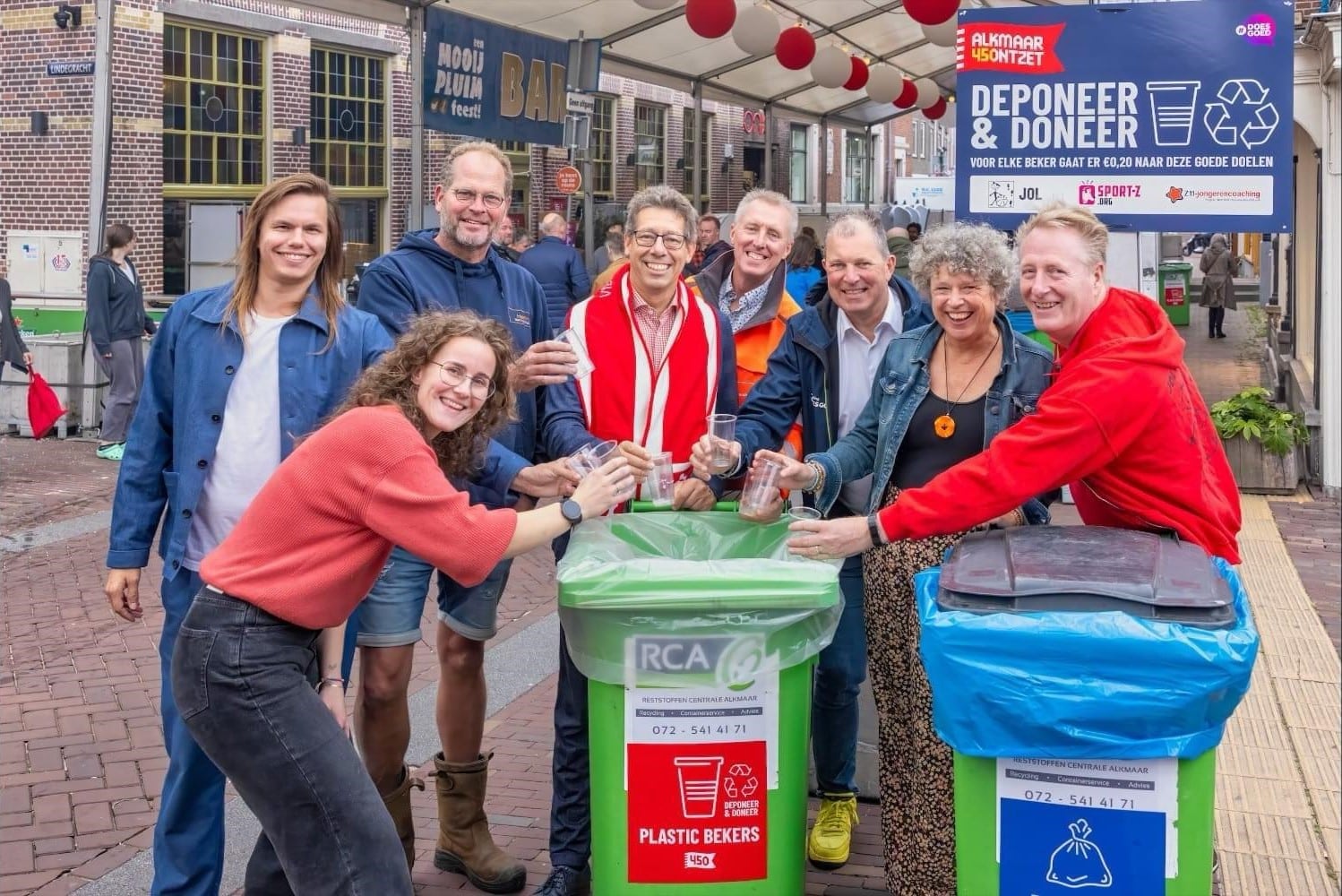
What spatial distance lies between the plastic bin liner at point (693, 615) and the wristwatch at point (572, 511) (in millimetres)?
130

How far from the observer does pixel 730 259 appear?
448cm

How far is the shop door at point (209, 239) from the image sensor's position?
61.4 feet

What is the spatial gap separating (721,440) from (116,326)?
368 inches

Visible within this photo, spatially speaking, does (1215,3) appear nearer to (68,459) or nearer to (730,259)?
(730,259)

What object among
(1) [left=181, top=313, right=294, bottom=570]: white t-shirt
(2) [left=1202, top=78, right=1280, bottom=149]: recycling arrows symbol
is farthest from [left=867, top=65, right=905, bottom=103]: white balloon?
(1) [left=181, top=313, right=294, bottom=570]: white t-shirt

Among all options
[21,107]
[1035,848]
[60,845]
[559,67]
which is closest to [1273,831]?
[1035,848]

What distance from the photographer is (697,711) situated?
319 cm

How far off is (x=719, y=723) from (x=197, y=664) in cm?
108

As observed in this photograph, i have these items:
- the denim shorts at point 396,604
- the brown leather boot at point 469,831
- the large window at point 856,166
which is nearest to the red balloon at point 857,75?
the brown leather boot at point 469,831

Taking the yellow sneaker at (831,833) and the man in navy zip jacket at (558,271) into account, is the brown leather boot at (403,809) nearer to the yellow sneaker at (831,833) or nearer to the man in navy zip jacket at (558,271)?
the yellow sneaker at (831,833)

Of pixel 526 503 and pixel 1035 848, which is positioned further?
pixel 526 503

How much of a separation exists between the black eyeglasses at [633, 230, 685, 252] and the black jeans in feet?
4.72

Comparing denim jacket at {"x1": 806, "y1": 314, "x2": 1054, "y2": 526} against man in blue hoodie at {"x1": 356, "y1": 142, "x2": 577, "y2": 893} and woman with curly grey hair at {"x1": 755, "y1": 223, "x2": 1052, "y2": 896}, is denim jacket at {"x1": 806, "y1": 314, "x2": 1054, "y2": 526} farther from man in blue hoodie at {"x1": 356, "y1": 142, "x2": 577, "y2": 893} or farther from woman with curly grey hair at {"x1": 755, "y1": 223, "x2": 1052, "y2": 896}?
man in blue hoodie at {"x1": 356, "y1": 142, "x2": 577, "y2": 893}

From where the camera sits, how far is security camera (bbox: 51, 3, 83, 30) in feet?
57.0
